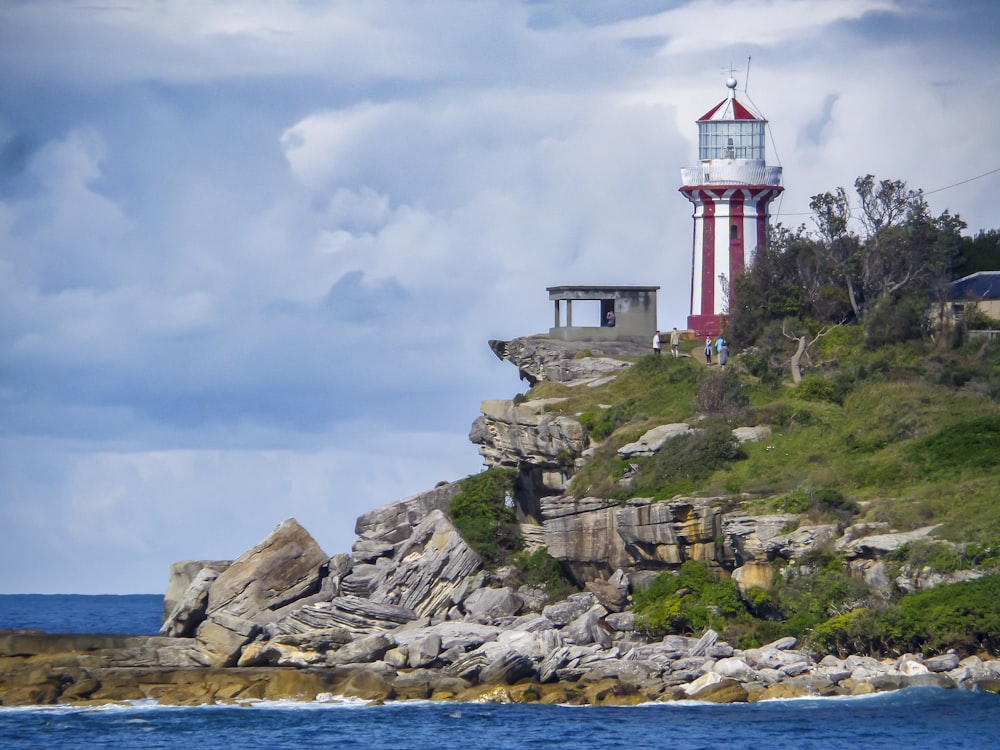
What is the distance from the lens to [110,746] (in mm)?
35188

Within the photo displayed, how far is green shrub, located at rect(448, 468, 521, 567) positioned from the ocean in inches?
573

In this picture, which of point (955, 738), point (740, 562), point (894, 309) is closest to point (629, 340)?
point (894, 309)

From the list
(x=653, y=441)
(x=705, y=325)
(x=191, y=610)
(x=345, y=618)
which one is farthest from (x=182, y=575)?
(x=705, y=325)

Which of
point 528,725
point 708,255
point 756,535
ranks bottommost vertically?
point 528,725

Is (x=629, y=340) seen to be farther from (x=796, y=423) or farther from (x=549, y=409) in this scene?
(x=796, y=423)

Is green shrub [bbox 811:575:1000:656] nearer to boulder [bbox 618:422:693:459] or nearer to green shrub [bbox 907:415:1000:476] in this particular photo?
green shrub [bbox 907:415:1000:476]

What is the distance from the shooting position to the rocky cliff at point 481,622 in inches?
1522

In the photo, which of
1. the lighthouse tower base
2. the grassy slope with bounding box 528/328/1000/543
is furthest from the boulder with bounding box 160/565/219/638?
the lighthouse tower base

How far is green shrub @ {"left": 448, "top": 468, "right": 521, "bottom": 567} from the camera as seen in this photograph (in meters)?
53.1

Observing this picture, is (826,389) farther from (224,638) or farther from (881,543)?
(224,638)

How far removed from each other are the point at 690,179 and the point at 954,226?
10.5 metres

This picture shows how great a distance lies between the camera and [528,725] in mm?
35688

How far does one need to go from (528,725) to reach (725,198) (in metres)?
32.1

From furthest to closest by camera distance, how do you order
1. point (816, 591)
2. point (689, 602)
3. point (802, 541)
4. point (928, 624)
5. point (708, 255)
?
point (708, 255)
point (689, 602)
point (802, 541)
point (816, 591)
point (928, 624)
